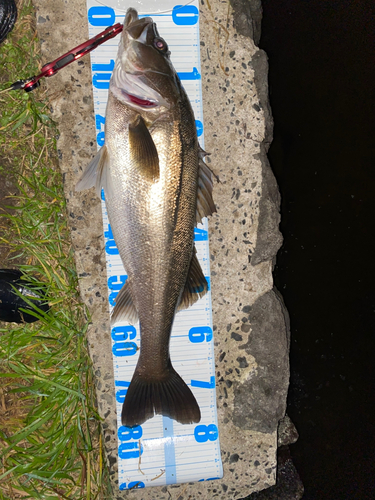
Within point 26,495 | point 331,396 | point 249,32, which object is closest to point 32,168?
point 249,32

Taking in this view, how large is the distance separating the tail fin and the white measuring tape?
0.98 feet

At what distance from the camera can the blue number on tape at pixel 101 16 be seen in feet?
8.65

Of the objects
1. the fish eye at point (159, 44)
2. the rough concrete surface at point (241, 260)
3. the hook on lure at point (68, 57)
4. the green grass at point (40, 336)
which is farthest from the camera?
the rough concrete surface at point (241, 260)

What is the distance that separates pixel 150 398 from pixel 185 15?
2.81 metres

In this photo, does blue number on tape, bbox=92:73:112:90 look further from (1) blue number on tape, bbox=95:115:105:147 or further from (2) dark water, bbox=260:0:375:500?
(2) dark water, bbox=260:0:375:500


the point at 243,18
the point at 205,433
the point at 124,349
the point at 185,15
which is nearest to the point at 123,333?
the point at 124,349

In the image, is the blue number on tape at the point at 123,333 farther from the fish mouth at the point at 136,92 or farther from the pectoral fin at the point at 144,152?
the fish mouth at the point at 136,92

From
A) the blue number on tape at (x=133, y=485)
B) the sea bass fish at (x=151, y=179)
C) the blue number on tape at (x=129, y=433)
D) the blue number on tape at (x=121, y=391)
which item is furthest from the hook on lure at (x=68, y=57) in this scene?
the blue number on tape at (x=133, y=485)

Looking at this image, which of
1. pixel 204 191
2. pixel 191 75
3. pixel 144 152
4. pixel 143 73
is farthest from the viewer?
pixel 191 75

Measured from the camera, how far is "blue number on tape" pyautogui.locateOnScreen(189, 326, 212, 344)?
276 centimetres

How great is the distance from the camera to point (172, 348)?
2.74 meters

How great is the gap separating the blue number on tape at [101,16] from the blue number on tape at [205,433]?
3124 millimetres

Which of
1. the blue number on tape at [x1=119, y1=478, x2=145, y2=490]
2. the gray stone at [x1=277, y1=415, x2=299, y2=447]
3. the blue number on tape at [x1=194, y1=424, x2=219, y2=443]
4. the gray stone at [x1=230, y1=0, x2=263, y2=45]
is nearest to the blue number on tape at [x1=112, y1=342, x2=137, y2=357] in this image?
the blue number on tape at [x1=194, y1=424, x2=219, y2=443]

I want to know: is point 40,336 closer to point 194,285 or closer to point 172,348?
point 172,348
